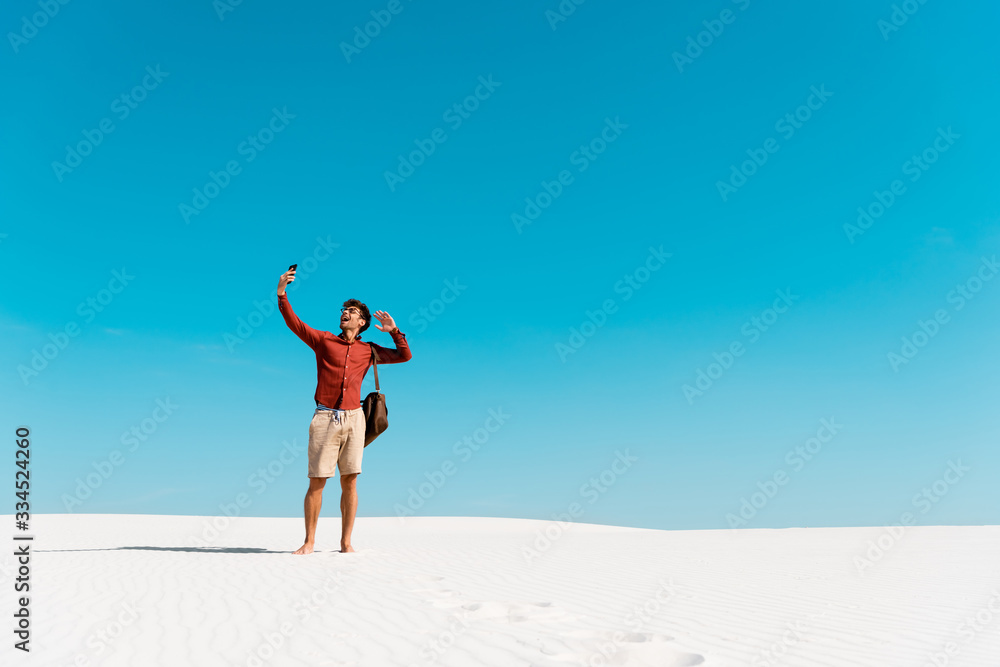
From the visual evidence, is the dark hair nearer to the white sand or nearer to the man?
the man

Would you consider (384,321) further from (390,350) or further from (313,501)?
(313,501)

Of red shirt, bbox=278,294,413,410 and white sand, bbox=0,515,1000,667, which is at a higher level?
red shirt, bbox=278,294,413,410

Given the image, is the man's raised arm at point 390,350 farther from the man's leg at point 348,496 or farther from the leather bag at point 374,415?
the man's leg at point 348,496

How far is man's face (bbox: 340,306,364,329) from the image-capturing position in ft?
23.3

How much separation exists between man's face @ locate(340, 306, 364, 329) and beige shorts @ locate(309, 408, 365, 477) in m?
0.90

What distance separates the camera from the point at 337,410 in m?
6.79

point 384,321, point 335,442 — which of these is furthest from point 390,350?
point 335,442

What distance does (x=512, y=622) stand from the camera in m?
3.74

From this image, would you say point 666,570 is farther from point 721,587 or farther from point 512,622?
point 512,622

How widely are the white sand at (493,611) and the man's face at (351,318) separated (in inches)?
91.7

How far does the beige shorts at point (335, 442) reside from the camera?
6.66 meters

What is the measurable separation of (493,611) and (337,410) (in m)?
3.32

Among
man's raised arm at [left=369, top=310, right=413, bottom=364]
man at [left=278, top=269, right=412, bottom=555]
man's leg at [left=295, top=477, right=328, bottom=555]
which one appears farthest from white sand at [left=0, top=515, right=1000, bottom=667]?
man's raised arm at [left=369, top=310, right=413, bottom=364]

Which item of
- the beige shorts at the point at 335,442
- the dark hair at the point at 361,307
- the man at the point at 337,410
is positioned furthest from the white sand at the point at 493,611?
the dark hair at the point at 361,307
